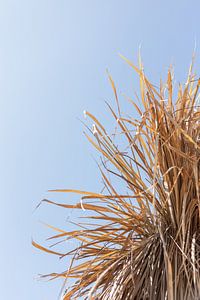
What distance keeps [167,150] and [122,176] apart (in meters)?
0.12

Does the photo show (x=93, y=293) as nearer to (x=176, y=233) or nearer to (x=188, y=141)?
(x=176, y=233)

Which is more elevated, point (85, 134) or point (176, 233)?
point (85, 134)

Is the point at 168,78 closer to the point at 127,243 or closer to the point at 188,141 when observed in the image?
the point at 188,141

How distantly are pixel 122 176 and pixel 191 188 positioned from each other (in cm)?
17

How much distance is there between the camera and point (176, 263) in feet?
4.27

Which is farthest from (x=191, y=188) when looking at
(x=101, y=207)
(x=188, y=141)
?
(x=101, y=207)

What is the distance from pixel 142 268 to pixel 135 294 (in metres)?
0.06

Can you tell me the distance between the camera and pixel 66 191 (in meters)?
1.41

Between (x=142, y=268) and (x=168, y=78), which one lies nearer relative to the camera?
(x=142, y=268)

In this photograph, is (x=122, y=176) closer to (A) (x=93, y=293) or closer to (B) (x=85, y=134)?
(B) (x=85, y=134)

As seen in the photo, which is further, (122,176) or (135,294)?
(122,176)

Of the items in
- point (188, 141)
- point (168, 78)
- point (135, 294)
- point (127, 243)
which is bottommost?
point (135, 294)

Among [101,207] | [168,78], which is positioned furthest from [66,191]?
[168,78]

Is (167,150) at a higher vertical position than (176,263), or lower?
higher
